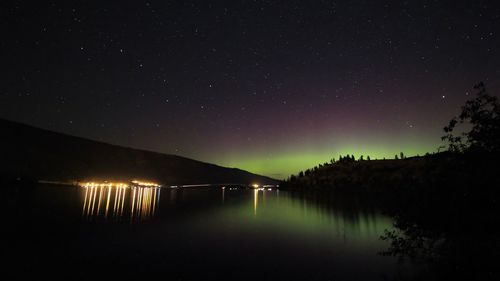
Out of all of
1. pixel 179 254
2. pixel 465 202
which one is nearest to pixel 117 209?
pixel 179 254

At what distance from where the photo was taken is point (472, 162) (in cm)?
1883

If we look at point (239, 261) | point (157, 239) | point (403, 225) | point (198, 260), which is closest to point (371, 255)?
point (403, 225)

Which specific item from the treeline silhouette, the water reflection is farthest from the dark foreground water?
the water reflection

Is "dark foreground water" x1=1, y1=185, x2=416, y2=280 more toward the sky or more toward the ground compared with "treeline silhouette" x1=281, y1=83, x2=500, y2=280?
more toward the ground

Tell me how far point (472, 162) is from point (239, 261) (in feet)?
59.9

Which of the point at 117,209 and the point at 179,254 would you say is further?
the point at 117,209

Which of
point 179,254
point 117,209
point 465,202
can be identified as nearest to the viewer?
point 465,202

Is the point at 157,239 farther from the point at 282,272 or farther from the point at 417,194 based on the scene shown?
the point at 417,194

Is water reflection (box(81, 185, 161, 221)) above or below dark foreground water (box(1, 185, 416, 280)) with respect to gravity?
above

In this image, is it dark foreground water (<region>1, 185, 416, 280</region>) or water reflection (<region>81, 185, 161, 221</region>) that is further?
water reflection (<region>81, 185, 161, 221</region>)

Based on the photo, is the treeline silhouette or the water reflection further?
the water reflection

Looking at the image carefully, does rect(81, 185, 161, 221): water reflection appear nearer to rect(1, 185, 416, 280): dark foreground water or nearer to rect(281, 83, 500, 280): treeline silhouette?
rect(1, 185, 416, 280): dark foreground water

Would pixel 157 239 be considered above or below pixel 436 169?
below

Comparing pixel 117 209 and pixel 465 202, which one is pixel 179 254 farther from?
pixel 117 209
